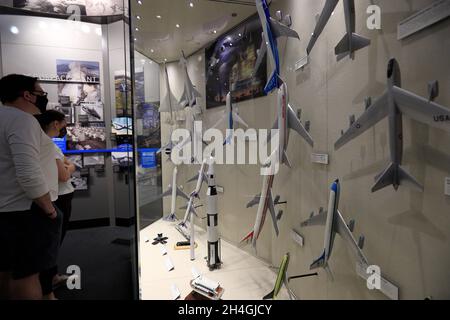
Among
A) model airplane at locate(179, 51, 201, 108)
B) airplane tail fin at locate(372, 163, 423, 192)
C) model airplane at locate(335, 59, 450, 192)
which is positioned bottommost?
airplane tail fin at locate(372, 163, 423, 192)

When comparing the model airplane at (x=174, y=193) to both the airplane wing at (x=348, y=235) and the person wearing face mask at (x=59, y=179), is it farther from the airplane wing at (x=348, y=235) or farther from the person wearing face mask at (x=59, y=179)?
the airplane wing at (x=348, y=235)

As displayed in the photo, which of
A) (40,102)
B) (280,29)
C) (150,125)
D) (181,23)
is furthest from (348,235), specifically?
(181,23)

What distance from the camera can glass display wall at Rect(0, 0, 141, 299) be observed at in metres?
1.96

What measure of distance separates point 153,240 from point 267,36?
2.76 m

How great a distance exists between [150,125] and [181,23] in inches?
52.2

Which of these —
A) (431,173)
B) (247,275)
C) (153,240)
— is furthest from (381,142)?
(153,240)

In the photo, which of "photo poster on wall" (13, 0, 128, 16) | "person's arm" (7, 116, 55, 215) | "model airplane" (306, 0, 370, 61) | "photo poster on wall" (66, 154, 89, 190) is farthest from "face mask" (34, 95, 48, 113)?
"model airplane" (306, 0, 370, 61)

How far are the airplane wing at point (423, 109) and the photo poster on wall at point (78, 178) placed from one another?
3238 mm

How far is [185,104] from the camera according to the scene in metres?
3.07

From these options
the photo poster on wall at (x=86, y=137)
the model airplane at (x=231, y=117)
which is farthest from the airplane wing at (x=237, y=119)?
the photo poster on wall at (x=86, y=137)

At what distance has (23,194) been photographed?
4.45 ft

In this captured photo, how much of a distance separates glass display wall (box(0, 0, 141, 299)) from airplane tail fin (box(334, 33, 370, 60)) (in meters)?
1.32

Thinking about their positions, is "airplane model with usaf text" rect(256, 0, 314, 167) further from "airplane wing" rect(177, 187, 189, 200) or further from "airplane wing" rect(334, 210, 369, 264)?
"airplane wing" rect(177, 187, 189, 200)

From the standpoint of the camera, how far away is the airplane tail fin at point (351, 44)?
1.19m
